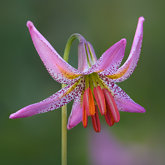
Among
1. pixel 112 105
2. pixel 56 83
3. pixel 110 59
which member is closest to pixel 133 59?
pixel 110 59

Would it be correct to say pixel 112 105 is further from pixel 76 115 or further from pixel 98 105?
pixel 76 115

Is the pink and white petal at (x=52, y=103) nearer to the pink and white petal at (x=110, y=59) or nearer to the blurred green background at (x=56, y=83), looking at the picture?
the pink and white petal at (x=110, y=59)

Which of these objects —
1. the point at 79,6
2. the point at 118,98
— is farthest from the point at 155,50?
the point at 118,98

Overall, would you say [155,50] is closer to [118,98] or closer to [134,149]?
[134,149]

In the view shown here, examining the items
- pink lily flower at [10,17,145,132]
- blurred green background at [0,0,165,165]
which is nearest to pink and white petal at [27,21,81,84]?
pink lily flower at [10,17,145,132]

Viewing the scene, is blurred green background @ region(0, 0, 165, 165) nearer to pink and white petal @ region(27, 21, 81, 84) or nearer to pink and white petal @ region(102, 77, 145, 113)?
pink and white petal @ region(102, 77, 145, 113)
